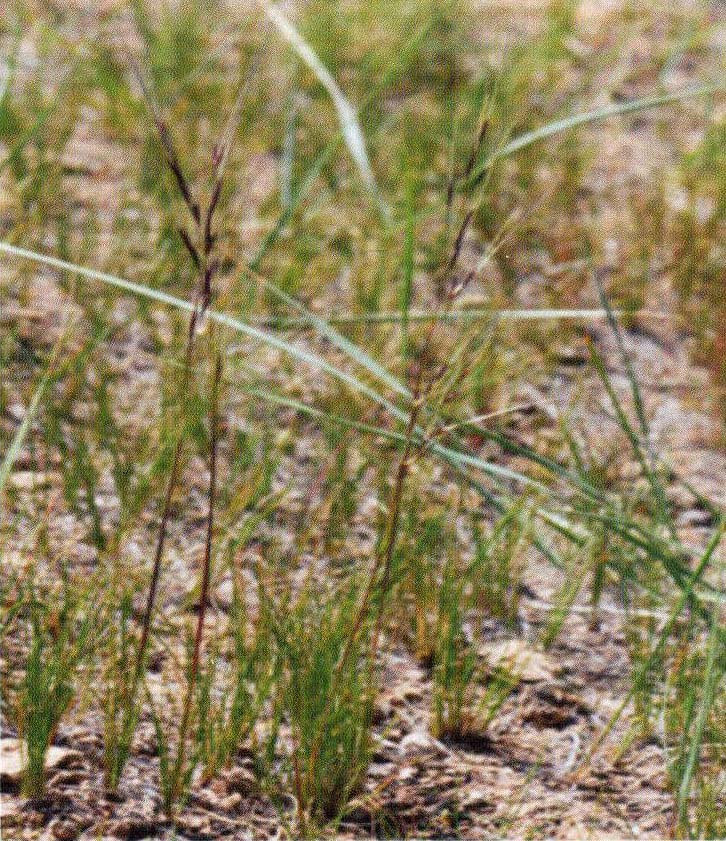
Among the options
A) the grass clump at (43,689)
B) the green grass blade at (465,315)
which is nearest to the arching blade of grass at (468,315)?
the green grass blade at (465,315)

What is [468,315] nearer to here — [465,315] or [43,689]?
[465,315]

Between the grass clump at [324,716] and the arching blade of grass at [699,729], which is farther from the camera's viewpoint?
the grass clump at [324,716]

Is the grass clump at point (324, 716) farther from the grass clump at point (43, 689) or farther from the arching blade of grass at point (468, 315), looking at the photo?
the arching blade of grass at point (468, 315)

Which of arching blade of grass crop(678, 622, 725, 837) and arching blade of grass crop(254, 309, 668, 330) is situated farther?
arching blade of grass crop(254, 309, 668, 330)

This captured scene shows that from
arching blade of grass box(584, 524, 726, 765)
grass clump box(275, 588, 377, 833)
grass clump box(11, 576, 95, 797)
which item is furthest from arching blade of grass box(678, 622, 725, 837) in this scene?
grass clump box(11, 576, 95, 797)

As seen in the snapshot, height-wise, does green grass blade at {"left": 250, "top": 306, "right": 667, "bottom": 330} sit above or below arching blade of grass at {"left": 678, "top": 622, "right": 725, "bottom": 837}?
above

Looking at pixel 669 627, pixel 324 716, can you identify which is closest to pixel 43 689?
pixel 324 716

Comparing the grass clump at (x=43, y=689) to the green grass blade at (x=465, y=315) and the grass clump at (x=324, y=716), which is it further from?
the green grass blade at (x=465, y=315)

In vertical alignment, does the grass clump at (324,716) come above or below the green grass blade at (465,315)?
below

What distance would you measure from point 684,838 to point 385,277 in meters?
1.35

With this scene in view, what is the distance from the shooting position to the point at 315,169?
7.88 ft

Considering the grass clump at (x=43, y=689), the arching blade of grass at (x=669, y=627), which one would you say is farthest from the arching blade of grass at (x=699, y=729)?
the grass clump at (x=43, y=689)

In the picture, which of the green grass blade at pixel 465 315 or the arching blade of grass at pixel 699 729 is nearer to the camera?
the arching blade of grass at pixel 699 729

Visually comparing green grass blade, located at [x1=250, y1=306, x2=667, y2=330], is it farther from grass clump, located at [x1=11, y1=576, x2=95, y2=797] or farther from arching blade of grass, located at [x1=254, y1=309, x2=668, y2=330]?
grass clump, located at [x1=11, y1=576, x2=95, y2=797]
